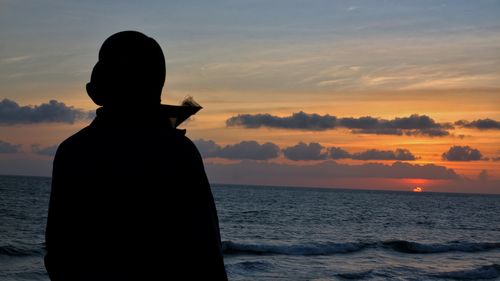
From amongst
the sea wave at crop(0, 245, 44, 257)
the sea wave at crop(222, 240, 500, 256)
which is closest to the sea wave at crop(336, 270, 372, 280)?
the sea wave at crop(222, 240, 500, 256)

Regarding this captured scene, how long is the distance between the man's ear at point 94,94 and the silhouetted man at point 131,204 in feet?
0.20

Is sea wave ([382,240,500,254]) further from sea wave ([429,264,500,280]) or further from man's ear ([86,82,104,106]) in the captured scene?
man's ear ([86,82,104,106])

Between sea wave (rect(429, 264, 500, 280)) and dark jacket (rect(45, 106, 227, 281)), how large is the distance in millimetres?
17428

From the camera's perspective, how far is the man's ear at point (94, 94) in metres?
1.69

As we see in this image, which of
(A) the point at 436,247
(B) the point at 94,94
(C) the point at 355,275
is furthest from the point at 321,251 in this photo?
(B) the point at 94,94

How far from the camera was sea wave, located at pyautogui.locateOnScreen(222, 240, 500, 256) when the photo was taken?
75.6ft

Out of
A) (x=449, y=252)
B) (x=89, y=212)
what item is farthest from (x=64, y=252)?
(x=449, y=252)

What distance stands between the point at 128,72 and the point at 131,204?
1.19ft

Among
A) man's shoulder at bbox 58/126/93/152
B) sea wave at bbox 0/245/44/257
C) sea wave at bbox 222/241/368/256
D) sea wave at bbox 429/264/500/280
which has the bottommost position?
sea wave at bbox 0/245/44/257

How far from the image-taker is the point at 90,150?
1604 mm

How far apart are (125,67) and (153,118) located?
0.16m

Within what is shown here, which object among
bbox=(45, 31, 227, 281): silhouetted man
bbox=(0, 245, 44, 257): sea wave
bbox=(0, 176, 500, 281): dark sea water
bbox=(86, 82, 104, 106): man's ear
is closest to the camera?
bbox=(45, 31, 227, 281): silhouetted man

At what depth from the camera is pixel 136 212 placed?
5.11ft

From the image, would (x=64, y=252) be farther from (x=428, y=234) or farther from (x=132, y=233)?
(x=428, y=234)
